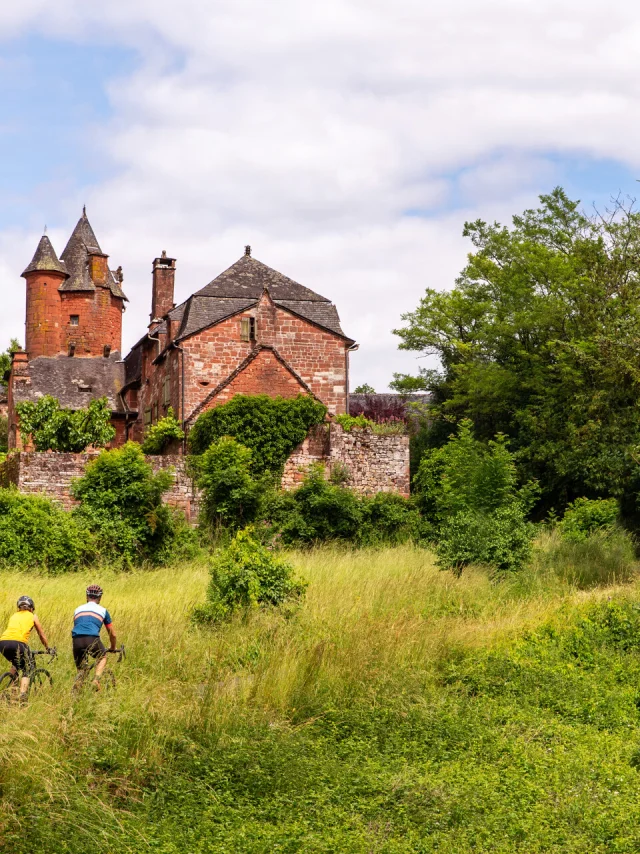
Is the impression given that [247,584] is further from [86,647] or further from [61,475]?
[61,475]

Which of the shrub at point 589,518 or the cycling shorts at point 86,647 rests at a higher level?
the shrub at point 589,518

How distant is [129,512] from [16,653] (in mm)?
15351

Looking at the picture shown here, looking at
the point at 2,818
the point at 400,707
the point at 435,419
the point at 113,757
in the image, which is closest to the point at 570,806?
the point at 400,707

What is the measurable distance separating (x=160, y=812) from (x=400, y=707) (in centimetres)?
346

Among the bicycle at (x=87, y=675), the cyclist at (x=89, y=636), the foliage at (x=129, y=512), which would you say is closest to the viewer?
the bicycle at (x=87, y=675)

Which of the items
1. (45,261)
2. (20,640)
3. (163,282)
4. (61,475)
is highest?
(45,261)

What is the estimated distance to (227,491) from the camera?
27.7 metres

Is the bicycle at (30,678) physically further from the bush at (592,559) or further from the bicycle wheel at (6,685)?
the bush at (592,559)

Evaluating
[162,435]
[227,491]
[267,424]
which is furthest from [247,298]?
[227,491]

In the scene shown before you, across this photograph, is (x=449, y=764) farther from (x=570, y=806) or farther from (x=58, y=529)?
(x=58, y=529)

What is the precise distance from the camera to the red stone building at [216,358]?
33.3 metres

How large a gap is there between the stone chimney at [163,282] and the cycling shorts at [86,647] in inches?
1415

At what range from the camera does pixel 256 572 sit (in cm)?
1527

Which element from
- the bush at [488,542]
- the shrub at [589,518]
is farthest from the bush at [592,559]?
the shrub at [589,518]
